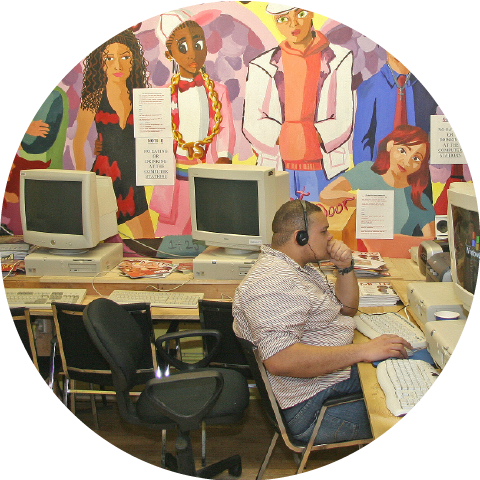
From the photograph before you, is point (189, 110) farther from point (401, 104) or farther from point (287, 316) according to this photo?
point (287, 316)

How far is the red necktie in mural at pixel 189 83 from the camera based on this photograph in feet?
11.2

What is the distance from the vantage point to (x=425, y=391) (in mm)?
1760

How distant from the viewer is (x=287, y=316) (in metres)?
1.91

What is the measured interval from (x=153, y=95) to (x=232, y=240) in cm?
110

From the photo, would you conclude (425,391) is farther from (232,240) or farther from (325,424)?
(232,240)

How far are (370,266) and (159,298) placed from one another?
1222mm

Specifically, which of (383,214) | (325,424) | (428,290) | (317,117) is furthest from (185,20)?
(325,424)

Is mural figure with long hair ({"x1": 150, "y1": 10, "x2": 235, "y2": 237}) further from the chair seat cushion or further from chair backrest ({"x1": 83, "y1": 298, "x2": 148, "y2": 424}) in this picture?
the chair seat cushion

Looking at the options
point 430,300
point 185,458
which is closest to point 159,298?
point 185,458

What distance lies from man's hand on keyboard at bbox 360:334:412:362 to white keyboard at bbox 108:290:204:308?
1129mm

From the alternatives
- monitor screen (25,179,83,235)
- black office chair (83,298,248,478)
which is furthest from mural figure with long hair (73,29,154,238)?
black office chair (83,298,248,478)

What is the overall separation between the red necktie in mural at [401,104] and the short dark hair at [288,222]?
143cm

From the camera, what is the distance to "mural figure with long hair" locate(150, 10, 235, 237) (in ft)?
11.1

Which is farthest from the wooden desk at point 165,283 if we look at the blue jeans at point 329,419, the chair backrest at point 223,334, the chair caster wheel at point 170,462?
the blue jeans at point 329,419
